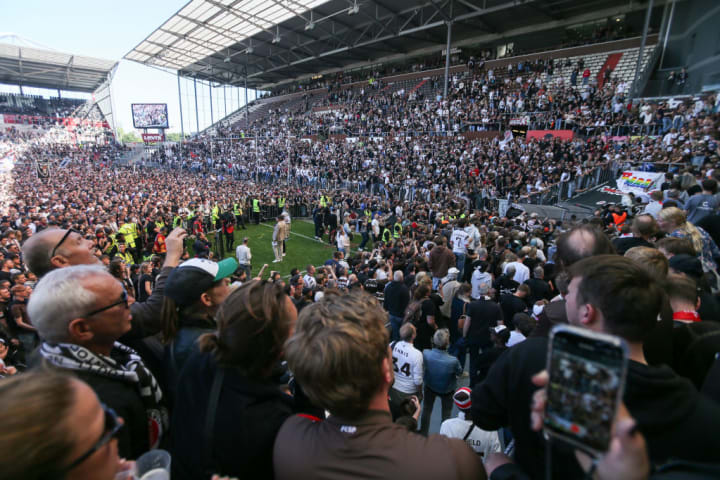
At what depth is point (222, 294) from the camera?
2242 mm

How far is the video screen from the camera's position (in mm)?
50344

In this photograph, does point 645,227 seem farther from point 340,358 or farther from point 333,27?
point 333,27

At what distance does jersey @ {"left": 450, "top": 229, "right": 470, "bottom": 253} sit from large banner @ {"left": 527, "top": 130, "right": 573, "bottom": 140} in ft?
43.8

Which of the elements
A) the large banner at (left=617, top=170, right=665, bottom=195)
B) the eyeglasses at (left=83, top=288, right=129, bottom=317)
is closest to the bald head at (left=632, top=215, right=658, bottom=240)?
the eyeglasses at (left=83, top=288, right=129, bottom=317)

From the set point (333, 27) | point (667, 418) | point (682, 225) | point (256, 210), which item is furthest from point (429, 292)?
point (333, 27)

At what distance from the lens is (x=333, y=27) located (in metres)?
30.4

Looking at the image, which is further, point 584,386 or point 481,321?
point 481,321

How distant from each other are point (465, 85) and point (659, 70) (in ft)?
39.6

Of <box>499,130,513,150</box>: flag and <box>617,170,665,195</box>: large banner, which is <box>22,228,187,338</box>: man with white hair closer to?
<box>617,170,665,195</box>: large banner

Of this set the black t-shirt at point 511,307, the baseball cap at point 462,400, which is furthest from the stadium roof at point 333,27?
the baseball cap at point 462,400

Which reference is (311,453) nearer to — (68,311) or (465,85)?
(68,311)

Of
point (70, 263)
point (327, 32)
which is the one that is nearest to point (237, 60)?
point (327, 32)

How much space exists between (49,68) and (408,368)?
71048 millimetres

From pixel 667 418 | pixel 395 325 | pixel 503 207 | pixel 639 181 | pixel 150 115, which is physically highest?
pixel 150 115
